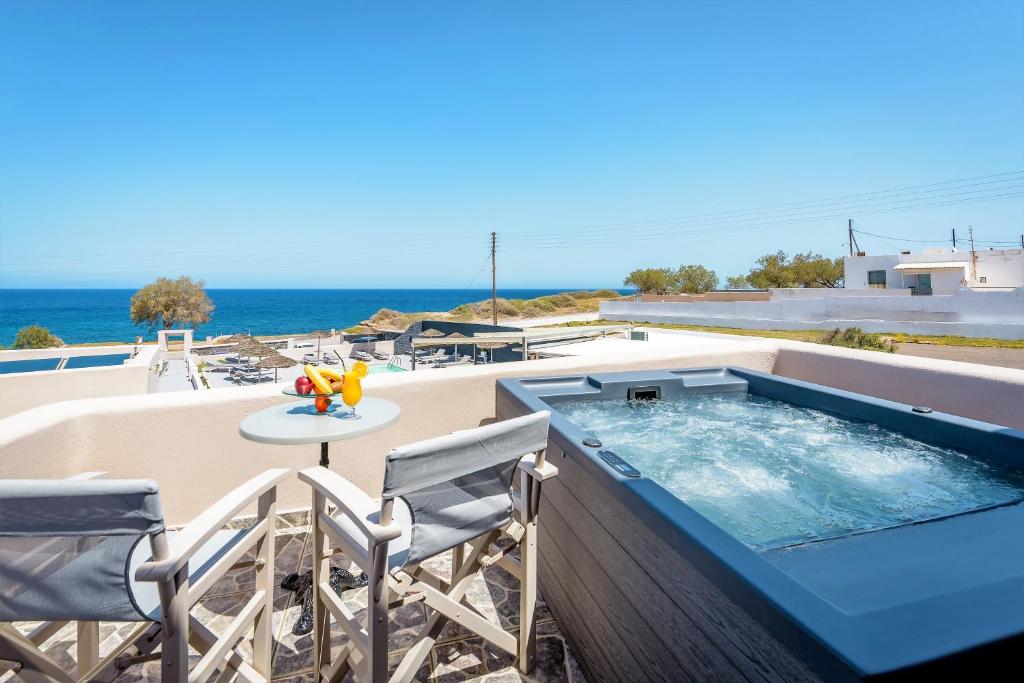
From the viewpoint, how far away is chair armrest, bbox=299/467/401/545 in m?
1.03

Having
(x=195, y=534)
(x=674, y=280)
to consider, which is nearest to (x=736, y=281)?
(x=674, y=280)

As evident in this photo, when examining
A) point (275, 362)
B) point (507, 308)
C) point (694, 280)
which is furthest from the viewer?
point (507, 308)

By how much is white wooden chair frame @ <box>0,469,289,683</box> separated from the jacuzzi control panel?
3.03ft

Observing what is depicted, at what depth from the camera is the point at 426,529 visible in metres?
1.23

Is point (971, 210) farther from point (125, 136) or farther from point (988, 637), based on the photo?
point (125, 136)

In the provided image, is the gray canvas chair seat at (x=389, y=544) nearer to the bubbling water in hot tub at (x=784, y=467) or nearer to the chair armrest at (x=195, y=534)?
the chair armrest at (x=195, y=534)

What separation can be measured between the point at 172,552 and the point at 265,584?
484mm

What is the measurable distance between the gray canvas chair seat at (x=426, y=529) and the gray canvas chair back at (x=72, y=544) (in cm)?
39

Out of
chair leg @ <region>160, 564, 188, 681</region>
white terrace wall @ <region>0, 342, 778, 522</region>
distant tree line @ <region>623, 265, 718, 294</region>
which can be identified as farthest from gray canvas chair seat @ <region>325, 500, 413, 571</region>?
distant tree line @ <region>623, 265, 718, 294</region>

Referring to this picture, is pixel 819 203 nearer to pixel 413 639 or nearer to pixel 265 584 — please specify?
pixel 413 639

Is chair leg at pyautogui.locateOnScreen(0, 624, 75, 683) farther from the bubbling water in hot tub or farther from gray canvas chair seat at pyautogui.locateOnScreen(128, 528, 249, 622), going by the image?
the bubbling water in hot tub

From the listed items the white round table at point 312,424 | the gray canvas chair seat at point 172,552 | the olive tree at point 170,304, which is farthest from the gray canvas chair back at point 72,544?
the olive tree at point 170,304

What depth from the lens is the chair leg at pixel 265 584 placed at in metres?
1.31

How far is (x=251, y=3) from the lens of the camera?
26.4 feet
